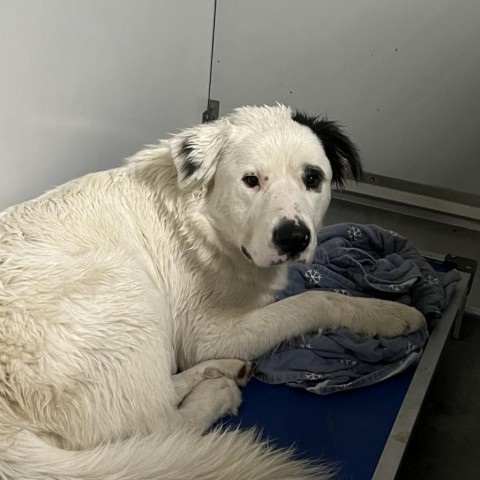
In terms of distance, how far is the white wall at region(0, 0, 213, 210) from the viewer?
6.44 feet

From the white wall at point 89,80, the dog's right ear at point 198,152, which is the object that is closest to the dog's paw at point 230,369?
the dog's right ear at point 198,152

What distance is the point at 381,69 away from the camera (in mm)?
2543

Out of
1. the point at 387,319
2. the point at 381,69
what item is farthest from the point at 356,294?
the point at 381,69

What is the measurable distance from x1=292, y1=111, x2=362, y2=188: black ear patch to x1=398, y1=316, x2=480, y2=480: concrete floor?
2.84 ft

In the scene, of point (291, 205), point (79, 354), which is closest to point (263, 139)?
point (291, 205)

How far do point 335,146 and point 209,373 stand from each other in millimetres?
747

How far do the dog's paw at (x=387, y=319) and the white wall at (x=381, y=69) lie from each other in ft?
2.80

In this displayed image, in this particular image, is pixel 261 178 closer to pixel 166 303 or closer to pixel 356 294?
pixel 166 303

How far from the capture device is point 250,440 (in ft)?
4.53

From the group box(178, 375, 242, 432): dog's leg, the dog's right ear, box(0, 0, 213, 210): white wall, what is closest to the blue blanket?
box(178, 375, 242, 432): dog's leg

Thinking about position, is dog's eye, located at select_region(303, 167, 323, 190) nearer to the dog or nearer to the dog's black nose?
the dog

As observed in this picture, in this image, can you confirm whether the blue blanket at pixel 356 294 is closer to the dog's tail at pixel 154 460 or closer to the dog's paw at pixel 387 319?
the dog's paw at pixel 387 319

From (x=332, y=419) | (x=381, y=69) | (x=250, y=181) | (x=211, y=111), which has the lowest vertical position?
(x=332, y=419)

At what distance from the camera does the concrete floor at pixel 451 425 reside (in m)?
1.94
